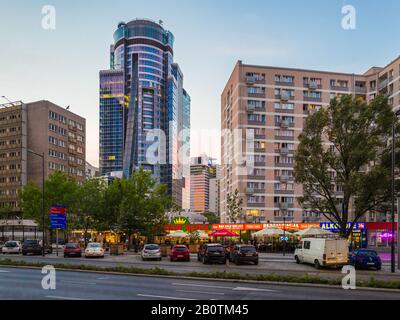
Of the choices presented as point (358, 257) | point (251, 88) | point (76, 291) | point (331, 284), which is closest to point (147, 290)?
point (76, 291)

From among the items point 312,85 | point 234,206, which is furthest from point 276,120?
point 234,206

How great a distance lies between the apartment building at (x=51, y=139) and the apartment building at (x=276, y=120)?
57.6 m

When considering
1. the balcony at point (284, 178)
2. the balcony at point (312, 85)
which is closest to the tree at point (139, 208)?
the balcony at point (284, 178)

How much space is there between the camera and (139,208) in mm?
54250

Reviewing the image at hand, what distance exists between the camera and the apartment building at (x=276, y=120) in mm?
79938

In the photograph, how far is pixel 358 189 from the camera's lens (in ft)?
112

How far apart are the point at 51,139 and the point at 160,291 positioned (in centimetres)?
10774

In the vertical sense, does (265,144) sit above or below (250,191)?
above

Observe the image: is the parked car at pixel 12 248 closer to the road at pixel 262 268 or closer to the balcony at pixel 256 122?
the road at pixel 262 268

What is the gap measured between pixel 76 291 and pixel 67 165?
4434 inches

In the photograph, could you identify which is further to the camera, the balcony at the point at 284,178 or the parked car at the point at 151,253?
the balcony at the point at 284,178

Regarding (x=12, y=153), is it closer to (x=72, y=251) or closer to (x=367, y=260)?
(x=72, y=251)

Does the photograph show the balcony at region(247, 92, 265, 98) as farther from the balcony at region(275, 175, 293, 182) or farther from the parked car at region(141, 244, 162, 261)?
the parked car at region(141, 244, 162, 261)
